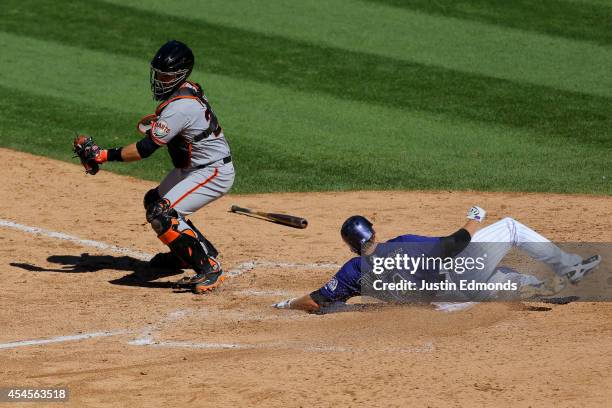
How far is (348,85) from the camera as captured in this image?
46.6ft

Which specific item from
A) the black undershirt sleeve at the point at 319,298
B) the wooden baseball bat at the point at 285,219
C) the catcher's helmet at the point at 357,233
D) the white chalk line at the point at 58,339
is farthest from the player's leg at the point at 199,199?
Result: the catcher's helmet at the point at 357,233

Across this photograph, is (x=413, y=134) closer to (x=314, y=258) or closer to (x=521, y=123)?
(x=521, y=123)

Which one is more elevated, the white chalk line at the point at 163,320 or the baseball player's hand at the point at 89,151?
the baseball player's hand at the point at 89,151

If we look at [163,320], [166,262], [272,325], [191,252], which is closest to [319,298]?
[272,325]

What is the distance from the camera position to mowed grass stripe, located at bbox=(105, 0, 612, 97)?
14469 millimetres

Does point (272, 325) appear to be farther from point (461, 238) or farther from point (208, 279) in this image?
point (461, 238)

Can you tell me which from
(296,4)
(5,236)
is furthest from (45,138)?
(296,4)

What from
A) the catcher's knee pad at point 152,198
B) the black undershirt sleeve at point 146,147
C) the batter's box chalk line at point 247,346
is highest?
the black undershirt sleeve at point 146,147

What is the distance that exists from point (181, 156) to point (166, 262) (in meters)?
1.05

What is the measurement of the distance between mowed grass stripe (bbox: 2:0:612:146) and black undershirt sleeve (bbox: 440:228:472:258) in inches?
234

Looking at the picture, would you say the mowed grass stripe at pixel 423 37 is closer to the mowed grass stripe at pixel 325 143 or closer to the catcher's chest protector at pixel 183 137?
the mowed grass stripe at pixel 325 143

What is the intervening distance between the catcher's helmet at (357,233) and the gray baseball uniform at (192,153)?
1.76 metres

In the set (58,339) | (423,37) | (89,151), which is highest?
(423,37)

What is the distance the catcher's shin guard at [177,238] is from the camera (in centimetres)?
831
